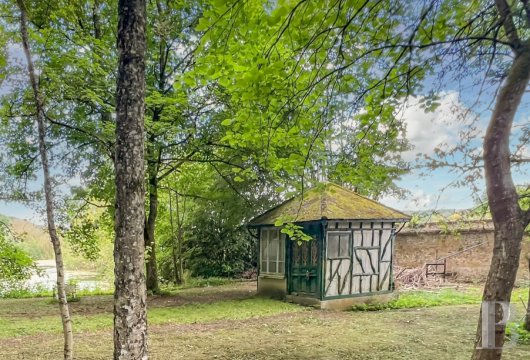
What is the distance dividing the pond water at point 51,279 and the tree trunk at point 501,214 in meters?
5.96

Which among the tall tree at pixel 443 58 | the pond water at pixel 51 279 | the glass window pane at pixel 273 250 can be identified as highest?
the tall tree at pixel 443 58

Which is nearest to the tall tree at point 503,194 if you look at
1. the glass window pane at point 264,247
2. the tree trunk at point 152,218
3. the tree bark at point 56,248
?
the tree bark at point 56,248

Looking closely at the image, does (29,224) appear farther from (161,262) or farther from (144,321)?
(144,321)

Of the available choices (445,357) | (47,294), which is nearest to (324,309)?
(445,357)

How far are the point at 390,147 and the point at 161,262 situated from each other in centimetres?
1499

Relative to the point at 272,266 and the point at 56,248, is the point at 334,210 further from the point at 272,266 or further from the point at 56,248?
the point at 56,248

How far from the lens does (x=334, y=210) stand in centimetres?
1047

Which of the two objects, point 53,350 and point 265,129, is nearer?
Answer: point 265,129

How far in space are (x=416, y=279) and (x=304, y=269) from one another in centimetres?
649

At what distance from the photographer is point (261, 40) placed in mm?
3498

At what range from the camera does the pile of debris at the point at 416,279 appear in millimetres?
14281

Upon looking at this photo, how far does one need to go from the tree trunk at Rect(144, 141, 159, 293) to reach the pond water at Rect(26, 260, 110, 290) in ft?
8.51

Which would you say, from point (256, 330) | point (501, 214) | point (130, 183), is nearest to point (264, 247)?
point (256, 330)

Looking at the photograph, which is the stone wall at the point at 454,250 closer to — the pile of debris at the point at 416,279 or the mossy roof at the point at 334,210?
the pile of debris at the point at 416,279
